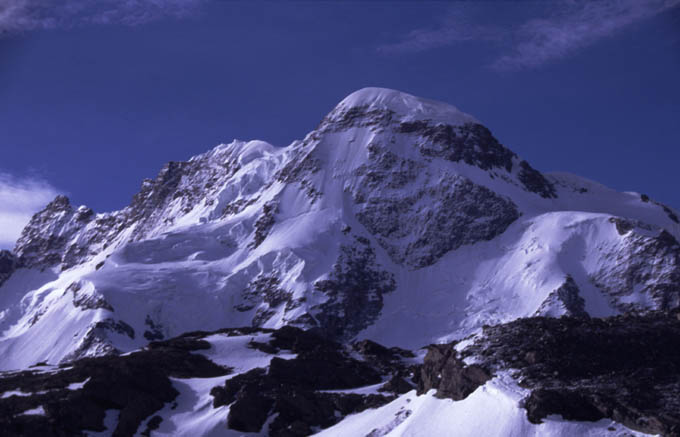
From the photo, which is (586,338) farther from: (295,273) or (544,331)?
(295,273)

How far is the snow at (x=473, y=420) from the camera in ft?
193

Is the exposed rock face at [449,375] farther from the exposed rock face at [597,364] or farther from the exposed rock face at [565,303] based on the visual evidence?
the exposed rock face at [565,303]

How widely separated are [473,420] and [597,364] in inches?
442

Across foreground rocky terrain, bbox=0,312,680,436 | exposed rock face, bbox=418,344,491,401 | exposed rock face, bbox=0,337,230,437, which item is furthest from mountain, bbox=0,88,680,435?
exposed rock face, bbox=418,344,491,401

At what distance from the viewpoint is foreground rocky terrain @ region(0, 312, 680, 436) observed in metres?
62.0

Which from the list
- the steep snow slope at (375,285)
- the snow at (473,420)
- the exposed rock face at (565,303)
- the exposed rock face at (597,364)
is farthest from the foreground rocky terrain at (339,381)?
the steep snow slope at (375,285)

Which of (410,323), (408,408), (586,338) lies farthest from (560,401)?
(410,323)

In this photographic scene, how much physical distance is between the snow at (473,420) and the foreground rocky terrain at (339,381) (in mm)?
557

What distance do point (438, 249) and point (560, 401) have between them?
13644 centimetres

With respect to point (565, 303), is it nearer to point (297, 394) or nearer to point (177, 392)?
point (297, 394)

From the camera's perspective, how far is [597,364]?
219ft

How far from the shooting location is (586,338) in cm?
7019

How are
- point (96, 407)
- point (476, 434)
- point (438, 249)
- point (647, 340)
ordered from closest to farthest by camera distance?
point (476, 434), point (647, 340), point (96, 407), point (438, 249)

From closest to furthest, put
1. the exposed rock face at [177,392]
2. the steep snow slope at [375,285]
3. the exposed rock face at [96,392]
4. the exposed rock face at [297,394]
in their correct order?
the exposed rock face at [96,392]
the exposed rock face at [177,392]
the exposed rock face at [297,394]
the steep snow slope at [375,285]
